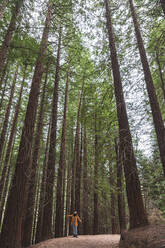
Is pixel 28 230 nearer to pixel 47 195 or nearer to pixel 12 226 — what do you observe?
pixel 47 195

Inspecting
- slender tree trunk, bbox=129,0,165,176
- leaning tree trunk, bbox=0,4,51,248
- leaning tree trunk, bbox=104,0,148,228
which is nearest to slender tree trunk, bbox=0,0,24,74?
leaning tree trunk, bbox=0,4,51,248

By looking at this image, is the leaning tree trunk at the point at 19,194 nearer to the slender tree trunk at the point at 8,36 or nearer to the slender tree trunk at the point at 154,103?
the slender tree trunk at the point at 8,36

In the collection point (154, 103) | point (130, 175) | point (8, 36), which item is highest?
point (8, 36)

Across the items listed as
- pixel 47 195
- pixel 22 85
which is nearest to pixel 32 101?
pixel 47 195

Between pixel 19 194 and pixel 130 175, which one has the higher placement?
pixel 130 175

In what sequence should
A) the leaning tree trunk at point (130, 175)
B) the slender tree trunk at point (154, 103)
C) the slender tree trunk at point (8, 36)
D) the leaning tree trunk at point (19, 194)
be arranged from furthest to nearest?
the slender tree trunk at point (8, 36)
the slender tree trunk at point (154, 103)
the leaning tree trunk at point (130, 175)
the leaning tree trunk at point (19, 194)

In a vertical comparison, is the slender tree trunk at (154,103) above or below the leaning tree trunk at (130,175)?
above

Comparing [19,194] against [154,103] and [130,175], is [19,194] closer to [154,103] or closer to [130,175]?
[130,175]

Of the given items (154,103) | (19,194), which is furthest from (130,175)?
(19,194)

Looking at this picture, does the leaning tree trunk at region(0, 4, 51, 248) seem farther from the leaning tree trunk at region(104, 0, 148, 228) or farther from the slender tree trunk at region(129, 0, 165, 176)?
the slender tree trunk at region(129, 0, 165, 176)

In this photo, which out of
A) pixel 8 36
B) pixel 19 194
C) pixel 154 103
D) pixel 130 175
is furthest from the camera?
pixel 8 36

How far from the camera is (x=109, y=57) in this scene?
8023 mm

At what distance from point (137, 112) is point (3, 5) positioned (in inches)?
266

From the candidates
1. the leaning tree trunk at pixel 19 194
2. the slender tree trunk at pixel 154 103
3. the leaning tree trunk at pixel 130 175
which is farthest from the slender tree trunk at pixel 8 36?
the slender tree trunk at pixel 154 103
